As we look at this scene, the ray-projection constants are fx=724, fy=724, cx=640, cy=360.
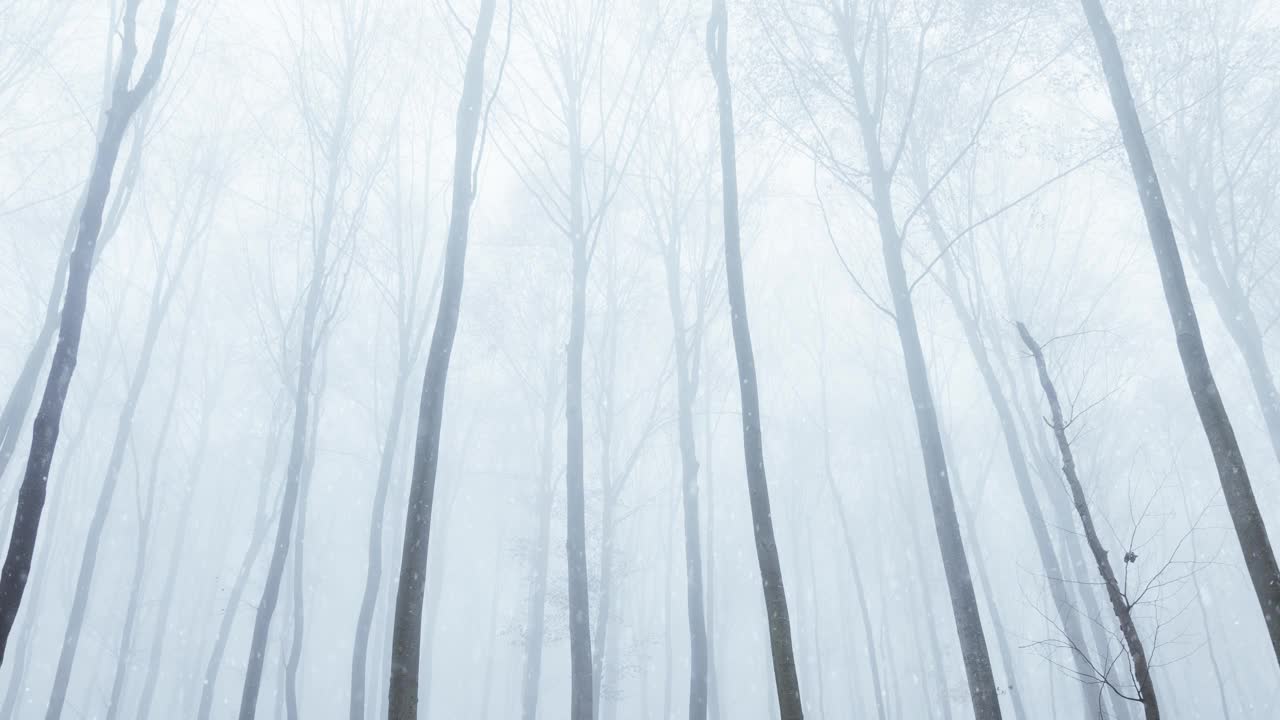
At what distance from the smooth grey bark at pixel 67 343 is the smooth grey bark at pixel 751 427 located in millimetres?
5420

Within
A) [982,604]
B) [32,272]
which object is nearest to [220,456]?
[32,272]

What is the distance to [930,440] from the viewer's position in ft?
23.8

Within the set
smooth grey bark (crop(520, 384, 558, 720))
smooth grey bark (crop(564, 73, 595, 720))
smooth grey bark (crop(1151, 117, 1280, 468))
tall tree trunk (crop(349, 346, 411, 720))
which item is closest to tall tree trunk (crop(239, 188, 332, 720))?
tall tree trunk (crop(349, 346, 411, 720))

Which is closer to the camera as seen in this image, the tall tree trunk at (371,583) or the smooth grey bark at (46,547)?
the tall tree trunk at (371,583)

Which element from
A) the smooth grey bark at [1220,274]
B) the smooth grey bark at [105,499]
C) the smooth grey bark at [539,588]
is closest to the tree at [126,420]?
the smooth grey bark at [105,499]

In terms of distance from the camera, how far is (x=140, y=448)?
28.9 m

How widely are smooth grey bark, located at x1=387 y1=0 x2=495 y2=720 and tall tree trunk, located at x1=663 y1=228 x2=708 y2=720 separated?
4631 millimetres

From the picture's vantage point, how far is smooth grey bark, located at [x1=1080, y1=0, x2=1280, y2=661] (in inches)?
196

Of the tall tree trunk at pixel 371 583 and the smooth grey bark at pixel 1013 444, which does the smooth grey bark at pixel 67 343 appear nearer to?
the tall tree trunk at pixel 371 583

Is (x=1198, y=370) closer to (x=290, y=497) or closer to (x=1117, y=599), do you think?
(x=1117, y=599)

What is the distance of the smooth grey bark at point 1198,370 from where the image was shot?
499 centimetres

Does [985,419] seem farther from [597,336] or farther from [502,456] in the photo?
[502,456]

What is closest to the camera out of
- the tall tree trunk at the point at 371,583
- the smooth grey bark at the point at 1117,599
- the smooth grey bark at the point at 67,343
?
the smooth grey bark at the point at 1117,599

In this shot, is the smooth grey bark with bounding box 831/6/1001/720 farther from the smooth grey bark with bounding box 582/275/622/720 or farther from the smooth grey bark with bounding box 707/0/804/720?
→ the smooth grey bark with bounding box 582/275/622/720
